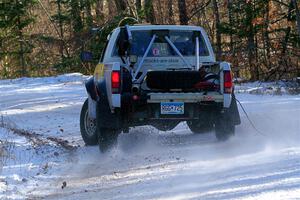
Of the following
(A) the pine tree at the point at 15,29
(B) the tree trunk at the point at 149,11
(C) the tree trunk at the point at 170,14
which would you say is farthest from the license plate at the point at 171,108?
(C) the tree trunk at the point at 170,14

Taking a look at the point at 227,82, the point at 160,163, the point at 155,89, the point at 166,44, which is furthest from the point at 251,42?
the point at 160,163

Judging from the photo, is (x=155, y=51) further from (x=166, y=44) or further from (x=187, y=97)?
(x=187, y=97)

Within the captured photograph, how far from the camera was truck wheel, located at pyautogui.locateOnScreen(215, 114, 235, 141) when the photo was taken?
8.39 metres

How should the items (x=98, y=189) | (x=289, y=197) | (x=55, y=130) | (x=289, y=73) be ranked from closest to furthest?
(x=289, y=197) < (x=98, y=189) < (x=55, y=130) < (x=289, y=73)

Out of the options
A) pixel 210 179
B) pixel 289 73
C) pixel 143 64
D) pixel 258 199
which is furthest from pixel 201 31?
pixel 289 73

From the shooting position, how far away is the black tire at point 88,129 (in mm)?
9211

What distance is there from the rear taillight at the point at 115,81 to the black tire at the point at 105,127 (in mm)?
359

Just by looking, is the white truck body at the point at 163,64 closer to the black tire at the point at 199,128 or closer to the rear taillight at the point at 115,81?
the rear taillight at the point at 115,81

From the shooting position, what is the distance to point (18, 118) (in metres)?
13.0

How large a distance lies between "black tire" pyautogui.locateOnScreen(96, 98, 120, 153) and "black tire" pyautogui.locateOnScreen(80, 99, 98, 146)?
0.97 meters

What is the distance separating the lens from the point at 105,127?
8031 millimetres

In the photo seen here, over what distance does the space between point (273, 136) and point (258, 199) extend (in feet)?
12.4

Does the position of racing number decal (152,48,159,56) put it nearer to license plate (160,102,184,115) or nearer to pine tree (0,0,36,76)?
license plate (160,102,184,115)

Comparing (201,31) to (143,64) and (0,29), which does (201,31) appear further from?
(0,29)
